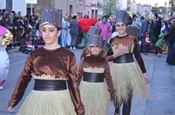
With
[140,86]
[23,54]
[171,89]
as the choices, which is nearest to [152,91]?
[171,89]

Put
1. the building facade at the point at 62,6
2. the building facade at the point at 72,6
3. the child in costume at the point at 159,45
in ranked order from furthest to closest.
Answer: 1. the building facade at the point at 72,6
2. the building facade at the point at 62,6
3. the child in costume at the point at 159,45

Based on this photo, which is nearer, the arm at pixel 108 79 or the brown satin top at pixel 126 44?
the arm at pixel 108 79

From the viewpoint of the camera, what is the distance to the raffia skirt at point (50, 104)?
11.7 feet

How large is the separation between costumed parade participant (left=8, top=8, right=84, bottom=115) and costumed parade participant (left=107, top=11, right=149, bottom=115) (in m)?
1.93

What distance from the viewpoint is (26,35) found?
63.3 ft

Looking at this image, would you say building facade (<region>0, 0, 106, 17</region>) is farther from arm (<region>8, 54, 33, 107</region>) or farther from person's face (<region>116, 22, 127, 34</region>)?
arm (<region>8, 54, 33, 107</region>)

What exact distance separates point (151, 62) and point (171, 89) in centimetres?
577

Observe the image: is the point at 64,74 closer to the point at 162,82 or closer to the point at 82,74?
the point at 82,74

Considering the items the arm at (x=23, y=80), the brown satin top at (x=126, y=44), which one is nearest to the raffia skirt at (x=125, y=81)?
the brown satin top at (x=126, y=44)

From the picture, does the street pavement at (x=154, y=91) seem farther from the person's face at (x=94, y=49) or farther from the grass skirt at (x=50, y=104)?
the grass skirt at (x=50, y=104)

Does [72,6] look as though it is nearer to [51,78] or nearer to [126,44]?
[126,44]

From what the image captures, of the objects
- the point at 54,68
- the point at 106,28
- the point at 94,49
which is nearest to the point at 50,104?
the point at 54,68

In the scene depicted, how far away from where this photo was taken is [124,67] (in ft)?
18.4

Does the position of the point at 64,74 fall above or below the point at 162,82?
above
